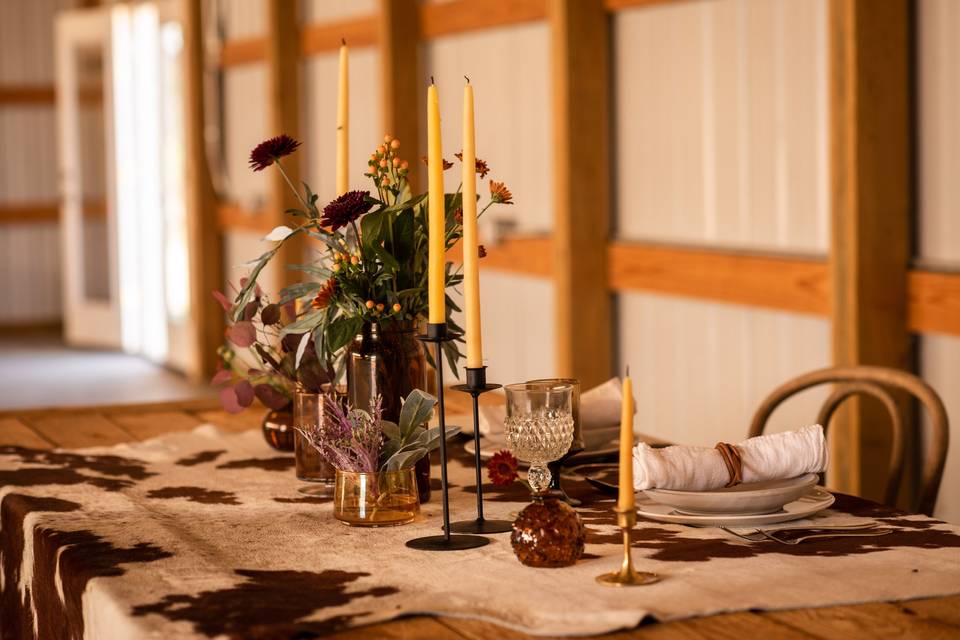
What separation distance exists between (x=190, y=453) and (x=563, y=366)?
255 centimetres

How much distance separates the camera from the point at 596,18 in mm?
4504

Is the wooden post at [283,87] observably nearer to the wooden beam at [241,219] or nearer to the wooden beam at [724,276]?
the wooden beam at [241,219]

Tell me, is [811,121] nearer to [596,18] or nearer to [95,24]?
[596,18]

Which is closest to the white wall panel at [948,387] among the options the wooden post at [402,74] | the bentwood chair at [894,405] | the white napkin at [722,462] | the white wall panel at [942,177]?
the white wall panel at [942,177]

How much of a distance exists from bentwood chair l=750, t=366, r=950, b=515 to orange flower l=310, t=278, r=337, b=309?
825mm

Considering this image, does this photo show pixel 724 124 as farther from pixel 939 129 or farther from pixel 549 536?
pixel 549 536

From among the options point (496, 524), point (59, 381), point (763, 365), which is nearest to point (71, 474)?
point (496, 524)

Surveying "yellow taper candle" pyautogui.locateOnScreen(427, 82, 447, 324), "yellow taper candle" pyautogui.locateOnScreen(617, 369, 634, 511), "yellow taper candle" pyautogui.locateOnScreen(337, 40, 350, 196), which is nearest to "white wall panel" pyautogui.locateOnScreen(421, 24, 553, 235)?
"yellow taper candle" pyautogui.locateOnScreen(337, 40, 350, 196)

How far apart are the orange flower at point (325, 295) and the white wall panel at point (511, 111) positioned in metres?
3.27

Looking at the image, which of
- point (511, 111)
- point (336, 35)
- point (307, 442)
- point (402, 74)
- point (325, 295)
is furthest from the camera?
point (336, 35)

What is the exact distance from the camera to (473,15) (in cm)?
531

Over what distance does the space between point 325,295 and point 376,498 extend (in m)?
0.27

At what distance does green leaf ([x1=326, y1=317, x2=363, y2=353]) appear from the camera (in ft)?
5.73

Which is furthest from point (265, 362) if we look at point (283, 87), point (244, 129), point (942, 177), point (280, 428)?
point (244, 129)
